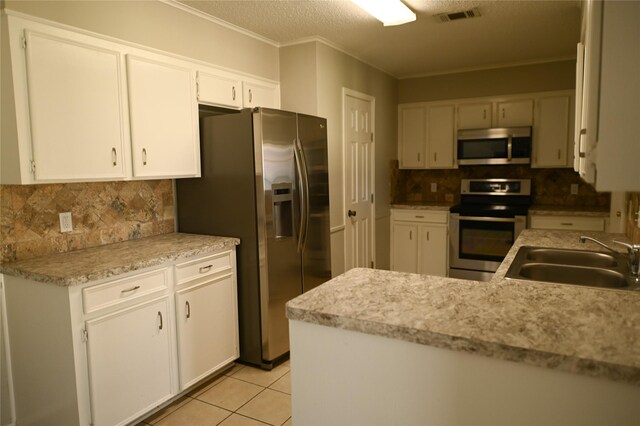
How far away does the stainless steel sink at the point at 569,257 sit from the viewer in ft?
7.78

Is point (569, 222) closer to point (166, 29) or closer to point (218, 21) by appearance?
point (218, 21)

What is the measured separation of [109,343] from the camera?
216 cm

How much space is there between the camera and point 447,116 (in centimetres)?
501

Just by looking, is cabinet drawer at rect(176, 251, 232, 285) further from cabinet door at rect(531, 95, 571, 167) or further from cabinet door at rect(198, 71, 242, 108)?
cabinet door at rect(531, 95, 571, 167)

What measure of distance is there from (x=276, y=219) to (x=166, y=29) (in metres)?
1.40

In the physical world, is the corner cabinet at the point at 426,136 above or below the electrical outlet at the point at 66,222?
above

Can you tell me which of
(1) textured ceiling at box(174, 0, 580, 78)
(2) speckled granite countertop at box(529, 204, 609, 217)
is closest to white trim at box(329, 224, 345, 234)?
(1) textured ceiling at box(174, 0, 580, 78)

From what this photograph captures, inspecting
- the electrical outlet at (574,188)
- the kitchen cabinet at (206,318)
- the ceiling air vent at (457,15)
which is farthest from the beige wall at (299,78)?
the electrical outlet at (574,188)

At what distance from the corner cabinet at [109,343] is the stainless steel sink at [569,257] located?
1.94 metres

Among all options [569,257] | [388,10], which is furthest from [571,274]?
[388,10]

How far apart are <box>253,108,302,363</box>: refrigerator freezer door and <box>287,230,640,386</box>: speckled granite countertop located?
4.20 feet

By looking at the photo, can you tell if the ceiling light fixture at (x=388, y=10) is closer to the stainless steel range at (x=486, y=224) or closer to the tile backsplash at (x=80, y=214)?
the tile backsplash at (x=80, y=214)

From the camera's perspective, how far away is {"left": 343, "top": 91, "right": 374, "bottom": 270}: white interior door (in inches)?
163

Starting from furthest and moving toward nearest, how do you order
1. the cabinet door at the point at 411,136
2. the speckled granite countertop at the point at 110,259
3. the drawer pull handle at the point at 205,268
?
the cabinet door at the point at 411,136 → the drawer pull handle at the point at 205,268 → the speckled granite countertop at the point at 110,259
